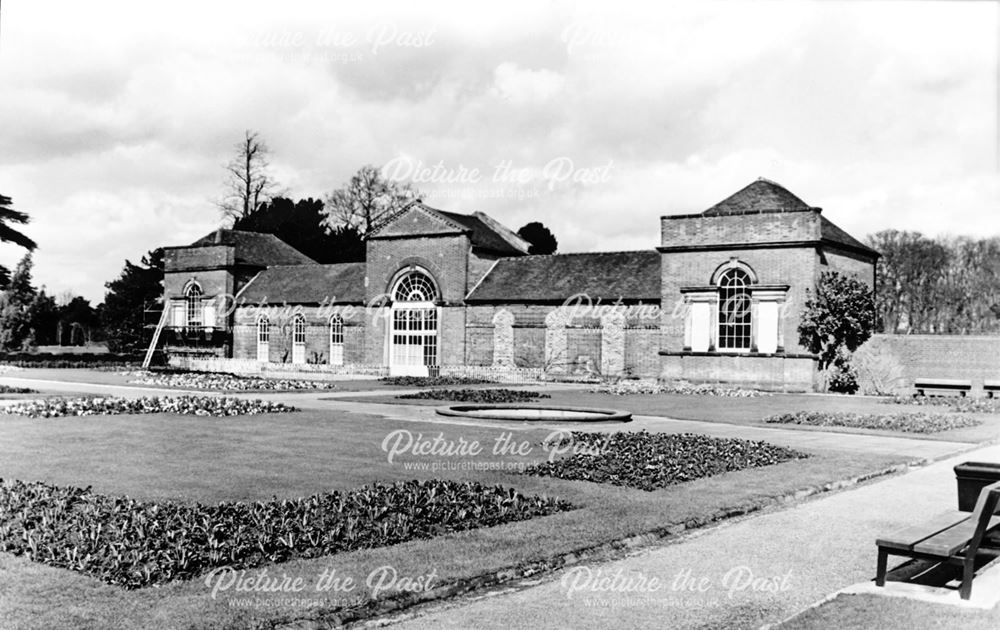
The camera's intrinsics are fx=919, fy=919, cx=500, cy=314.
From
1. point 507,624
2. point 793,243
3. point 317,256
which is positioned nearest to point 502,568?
point 507,624

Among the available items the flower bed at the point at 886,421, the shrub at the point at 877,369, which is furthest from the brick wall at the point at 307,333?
the flower bed at the point at 886,421

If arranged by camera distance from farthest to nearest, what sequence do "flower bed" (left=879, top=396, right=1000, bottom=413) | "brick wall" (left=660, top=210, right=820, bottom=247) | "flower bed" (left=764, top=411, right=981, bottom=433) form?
1. "brick wall" (left=660, top=210, right=820, bottom=247)
2. "flower bed" (left=879, top=396, right=1000, bottom=413)
3. "flower bed" (left=764, top=411, right=981, bottom=433)

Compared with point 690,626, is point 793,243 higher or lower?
higher

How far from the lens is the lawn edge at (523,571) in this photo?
6074mm

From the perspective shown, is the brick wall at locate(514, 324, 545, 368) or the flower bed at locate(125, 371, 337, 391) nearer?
the flower bed at locate(125, 371, 337, 391)

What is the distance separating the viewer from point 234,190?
227ft

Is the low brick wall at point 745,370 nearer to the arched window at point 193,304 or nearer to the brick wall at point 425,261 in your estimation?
the brick wall at point 425,261

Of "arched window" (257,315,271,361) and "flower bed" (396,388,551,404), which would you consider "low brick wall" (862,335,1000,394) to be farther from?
"arched window" (257,315,271,361)

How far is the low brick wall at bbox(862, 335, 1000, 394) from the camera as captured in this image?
3058 centimetres

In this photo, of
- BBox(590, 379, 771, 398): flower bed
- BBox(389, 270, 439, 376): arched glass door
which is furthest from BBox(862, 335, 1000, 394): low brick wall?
BBox(389, 270, 439, 376): arched glass door

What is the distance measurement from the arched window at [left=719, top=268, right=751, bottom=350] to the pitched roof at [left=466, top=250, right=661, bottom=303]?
3330mm

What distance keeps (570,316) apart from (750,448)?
79.3 ft

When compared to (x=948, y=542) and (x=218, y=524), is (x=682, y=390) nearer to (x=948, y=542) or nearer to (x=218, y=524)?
(x=948, y=542)

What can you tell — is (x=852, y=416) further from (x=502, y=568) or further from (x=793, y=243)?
(x=502, y=568)
